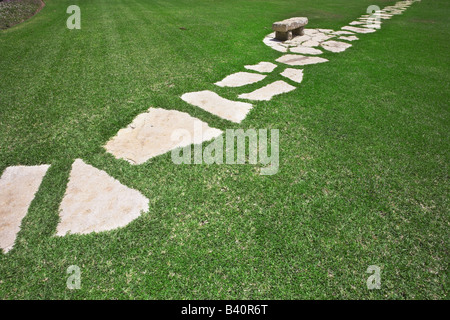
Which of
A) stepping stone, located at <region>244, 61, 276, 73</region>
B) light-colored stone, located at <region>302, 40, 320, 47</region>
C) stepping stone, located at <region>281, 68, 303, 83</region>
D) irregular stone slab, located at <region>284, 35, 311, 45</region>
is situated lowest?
stepping stone, located at <region>281, 68, 303, 83</region>

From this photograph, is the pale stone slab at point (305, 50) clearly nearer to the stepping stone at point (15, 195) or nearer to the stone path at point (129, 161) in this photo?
the stone path at point (129, 161)

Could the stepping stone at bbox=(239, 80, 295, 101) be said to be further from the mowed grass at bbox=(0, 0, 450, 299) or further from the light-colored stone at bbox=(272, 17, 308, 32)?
the light-colored stone at bbox=(272, 17, 308, 32)

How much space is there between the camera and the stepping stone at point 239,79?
403 centimetres

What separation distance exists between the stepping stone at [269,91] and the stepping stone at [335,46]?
9.16 ft

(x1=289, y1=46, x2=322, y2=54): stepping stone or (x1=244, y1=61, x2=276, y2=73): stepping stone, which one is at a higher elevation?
(x1=289, y1=46, x2=322, y2=54): stepping stone

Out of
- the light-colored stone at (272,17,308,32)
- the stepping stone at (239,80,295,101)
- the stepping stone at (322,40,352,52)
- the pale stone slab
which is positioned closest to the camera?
the stepping stone at (239,80,295,101)

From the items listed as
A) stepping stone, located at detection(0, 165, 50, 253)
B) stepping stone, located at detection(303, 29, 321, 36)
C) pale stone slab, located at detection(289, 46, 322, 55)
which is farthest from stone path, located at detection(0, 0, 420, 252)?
stepping stone, located at detection(303, 29, 321, 36)

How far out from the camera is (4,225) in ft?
6.20

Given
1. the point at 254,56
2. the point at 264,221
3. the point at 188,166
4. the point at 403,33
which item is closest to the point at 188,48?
the point at 254,56

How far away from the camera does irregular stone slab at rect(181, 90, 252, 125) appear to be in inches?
127

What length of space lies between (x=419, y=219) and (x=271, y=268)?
142 cm

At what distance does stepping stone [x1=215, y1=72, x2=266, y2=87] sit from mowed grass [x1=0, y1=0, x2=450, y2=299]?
0.23 meters

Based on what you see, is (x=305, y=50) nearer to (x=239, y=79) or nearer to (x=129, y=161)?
(x=239, y=79)

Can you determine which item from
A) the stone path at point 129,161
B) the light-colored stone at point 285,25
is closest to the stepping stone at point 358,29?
the light-colored stone at point 285,25
